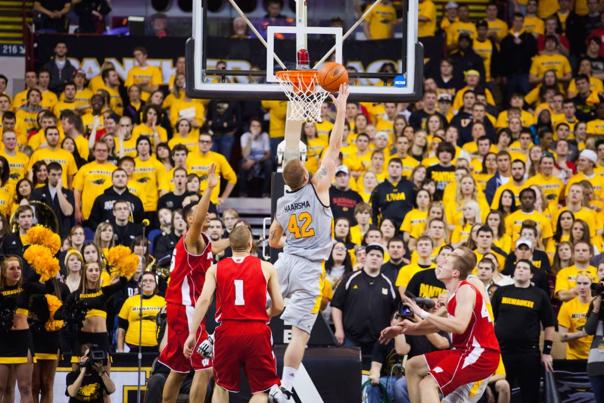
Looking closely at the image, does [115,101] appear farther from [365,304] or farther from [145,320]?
[365,304]

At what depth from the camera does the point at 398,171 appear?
59.0ft

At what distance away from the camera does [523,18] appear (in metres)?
23.4

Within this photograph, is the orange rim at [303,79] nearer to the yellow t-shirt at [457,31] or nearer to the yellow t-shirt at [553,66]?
the yellow t-shirt at [553,66]

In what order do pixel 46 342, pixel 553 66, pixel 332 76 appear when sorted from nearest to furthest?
pixel 332 76 < pixel 46 342 < pixel 553 66

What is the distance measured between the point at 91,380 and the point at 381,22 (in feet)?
37.4

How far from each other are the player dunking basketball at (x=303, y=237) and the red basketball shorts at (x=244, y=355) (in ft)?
1.37

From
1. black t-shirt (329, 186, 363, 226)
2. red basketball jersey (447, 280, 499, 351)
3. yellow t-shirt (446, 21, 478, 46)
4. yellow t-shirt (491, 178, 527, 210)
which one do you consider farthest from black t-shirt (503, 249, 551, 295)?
yellow t-shirt (446, 21, 478, 46)

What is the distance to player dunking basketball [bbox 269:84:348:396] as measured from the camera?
11.5 meters

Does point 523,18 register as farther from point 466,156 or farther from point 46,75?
point 46,75

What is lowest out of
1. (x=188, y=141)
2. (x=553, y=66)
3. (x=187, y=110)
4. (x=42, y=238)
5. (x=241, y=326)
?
(x=241, y=326)

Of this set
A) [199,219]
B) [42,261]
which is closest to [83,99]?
[42,261]

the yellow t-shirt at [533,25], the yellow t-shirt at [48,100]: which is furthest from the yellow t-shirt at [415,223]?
the yellow t-shirt at [533,25]

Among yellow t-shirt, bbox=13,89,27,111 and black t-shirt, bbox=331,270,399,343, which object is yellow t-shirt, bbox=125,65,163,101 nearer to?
yellow t-shirt, bbox=13,89,27,111

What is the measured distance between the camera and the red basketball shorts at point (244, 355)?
11062 mm
